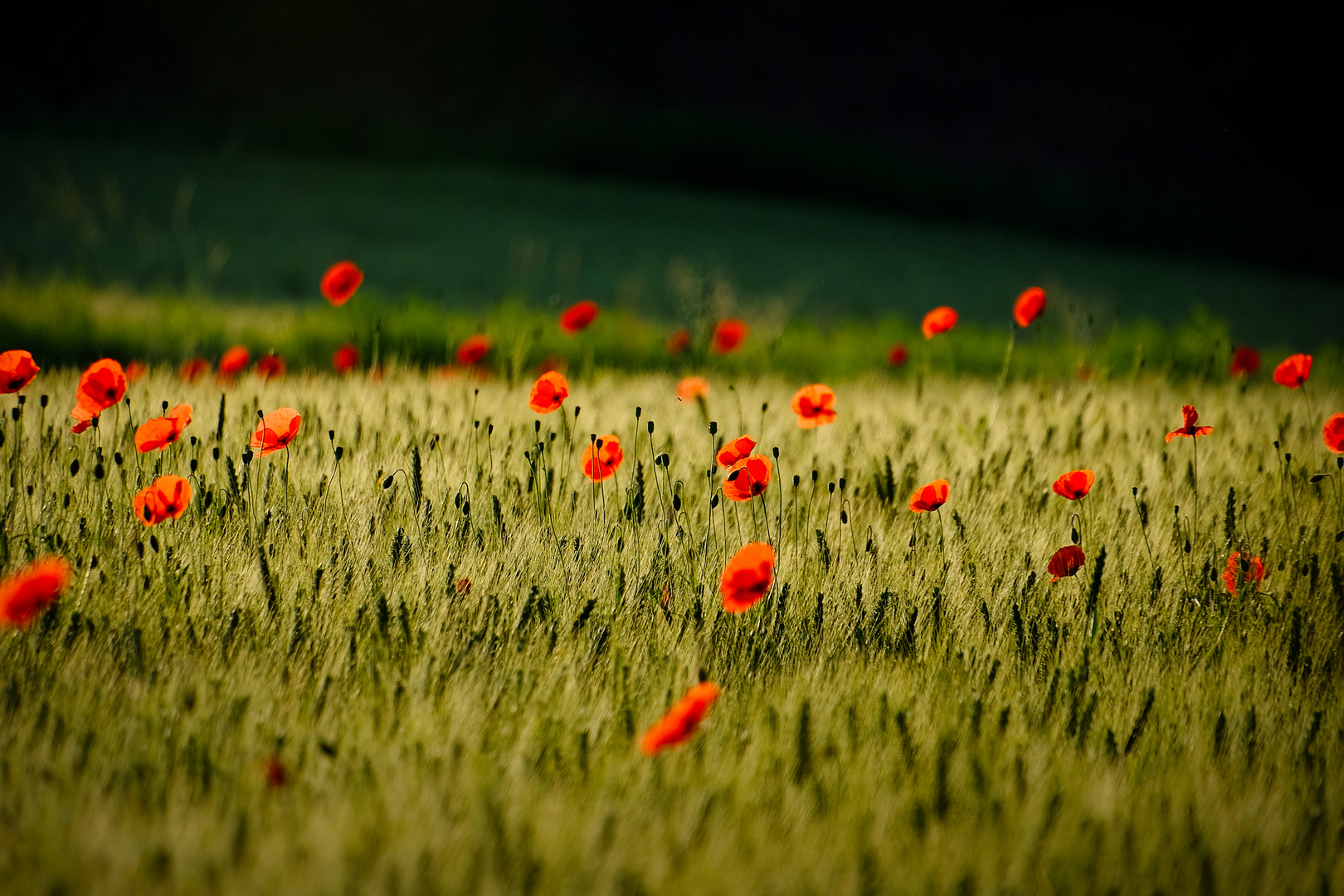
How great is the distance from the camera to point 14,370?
1.43 metres

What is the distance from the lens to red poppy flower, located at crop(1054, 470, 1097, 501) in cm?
147

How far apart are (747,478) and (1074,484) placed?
528 mm

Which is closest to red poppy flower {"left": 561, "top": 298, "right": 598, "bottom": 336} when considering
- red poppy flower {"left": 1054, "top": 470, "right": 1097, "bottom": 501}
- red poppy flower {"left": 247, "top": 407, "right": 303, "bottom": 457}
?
red poppy flower {"left": 247, "top": 407, "right": 303, "bottom": 457}

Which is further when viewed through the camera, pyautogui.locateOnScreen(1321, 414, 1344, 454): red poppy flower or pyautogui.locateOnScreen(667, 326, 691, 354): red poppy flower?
pyautogui.locateOnScreen(667, 326, 691, 354): red poppy flower

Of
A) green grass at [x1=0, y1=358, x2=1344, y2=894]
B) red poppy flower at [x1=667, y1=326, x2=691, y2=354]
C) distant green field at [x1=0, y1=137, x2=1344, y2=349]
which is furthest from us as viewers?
distant green field at [x1=0, y1=137, x2=1344, y2=349]

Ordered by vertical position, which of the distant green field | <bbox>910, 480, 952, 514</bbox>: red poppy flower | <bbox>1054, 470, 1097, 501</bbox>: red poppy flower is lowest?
<bbox>910, 480, 952, 514</bbox>: red poppy flower

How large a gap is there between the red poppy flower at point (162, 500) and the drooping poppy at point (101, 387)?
251 millimetres

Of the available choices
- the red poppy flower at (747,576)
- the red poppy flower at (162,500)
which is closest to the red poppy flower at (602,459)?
the red poppy flower at (747,576)

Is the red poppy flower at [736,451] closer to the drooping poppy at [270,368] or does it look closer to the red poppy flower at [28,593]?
the red poppy flower at [28,593]

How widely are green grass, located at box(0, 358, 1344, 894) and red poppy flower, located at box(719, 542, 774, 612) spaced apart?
0.33ft

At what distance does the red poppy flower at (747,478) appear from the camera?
1.39 m

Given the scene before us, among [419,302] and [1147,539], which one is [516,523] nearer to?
[1147,539]

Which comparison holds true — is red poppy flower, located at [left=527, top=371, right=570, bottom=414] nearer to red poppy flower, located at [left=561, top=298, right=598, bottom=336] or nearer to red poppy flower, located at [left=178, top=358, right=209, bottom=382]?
red poppy flower, located at [left=561, top=298, right=598, bottom=336]

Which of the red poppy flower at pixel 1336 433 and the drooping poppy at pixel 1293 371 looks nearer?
the red poppy flower at pixel 1336 433
